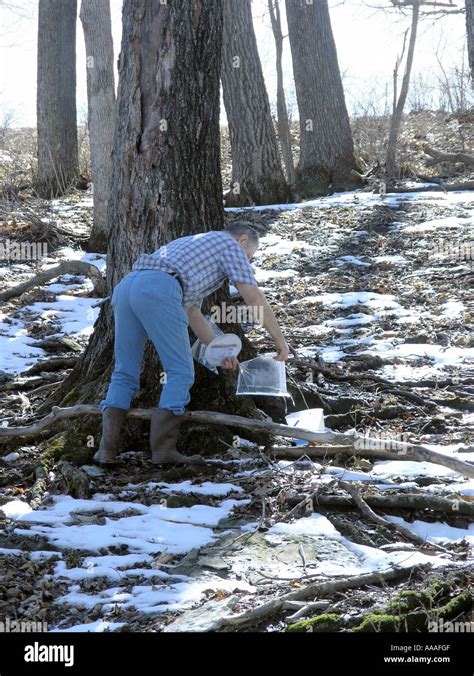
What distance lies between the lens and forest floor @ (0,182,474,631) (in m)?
3.92

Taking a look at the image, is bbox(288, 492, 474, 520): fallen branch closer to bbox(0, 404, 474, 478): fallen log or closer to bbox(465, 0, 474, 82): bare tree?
bbox(0, 404, 474, 478): fallen log

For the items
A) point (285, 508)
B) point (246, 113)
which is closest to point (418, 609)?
point (285, 508)

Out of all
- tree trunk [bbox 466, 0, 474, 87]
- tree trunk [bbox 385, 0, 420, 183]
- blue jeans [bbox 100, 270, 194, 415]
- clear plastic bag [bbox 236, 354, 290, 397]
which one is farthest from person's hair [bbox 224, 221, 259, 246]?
tree trunk [bbox 385, 0, 420, 183]

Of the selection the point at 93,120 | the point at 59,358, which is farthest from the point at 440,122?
the point at 59,358

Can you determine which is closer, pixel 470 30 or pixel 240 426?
pixel 240 426

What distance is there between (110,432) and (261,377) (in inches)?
49.9

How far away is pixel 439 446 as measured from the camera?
6035 millimetres

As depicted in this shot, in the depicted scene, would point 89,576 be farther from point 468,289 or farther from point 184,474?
point 468,289

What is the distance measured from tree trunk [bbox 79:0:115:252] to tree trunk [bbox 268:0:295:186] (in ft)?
15.3

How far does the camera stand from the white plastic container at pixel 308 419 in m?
6.44

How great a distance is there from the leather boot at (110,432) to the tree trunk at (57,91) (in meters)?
11.1

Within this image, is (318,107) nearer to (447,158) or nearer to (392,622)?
(447,158)

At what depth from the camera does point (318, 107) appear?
50.0 feet

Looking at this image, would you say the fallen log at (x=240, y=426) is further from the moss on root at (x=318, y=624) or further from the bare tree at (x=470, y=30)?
the bare tree at (x=470, y=30)
